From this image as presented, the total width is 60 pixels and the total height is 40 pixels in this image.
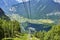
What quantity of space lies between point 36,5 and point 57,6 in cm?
24

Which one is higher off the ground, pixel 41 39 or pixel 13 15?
pixel 13 15

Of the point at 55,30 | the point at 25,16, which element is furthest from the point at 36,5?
the point at 55,30

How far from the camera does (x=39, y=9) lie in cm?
239

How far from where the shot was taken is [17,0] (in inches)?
97.4

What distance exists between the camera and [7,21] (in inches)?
96.8

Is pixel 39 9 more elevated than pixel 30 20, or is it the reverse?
pixel 39 9

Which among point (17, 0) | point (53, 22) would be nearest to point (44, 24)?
point (53, 22)

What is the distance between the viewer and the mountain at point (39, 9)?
7.78 feet

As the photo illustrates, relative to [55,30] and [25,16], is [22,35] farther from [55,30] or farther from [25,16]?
[55,30]

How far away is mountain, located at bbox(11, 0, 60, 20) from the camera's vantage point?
2.37m

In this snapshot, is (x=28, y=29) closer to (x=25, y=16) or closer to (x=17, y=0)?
(x=25, y=16)

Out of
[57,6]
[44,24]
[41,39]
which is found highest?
[57,6]

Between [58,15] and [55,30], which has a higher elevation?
[58,15]

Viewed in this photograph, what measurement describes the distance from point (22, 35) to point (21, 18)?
0.20m
